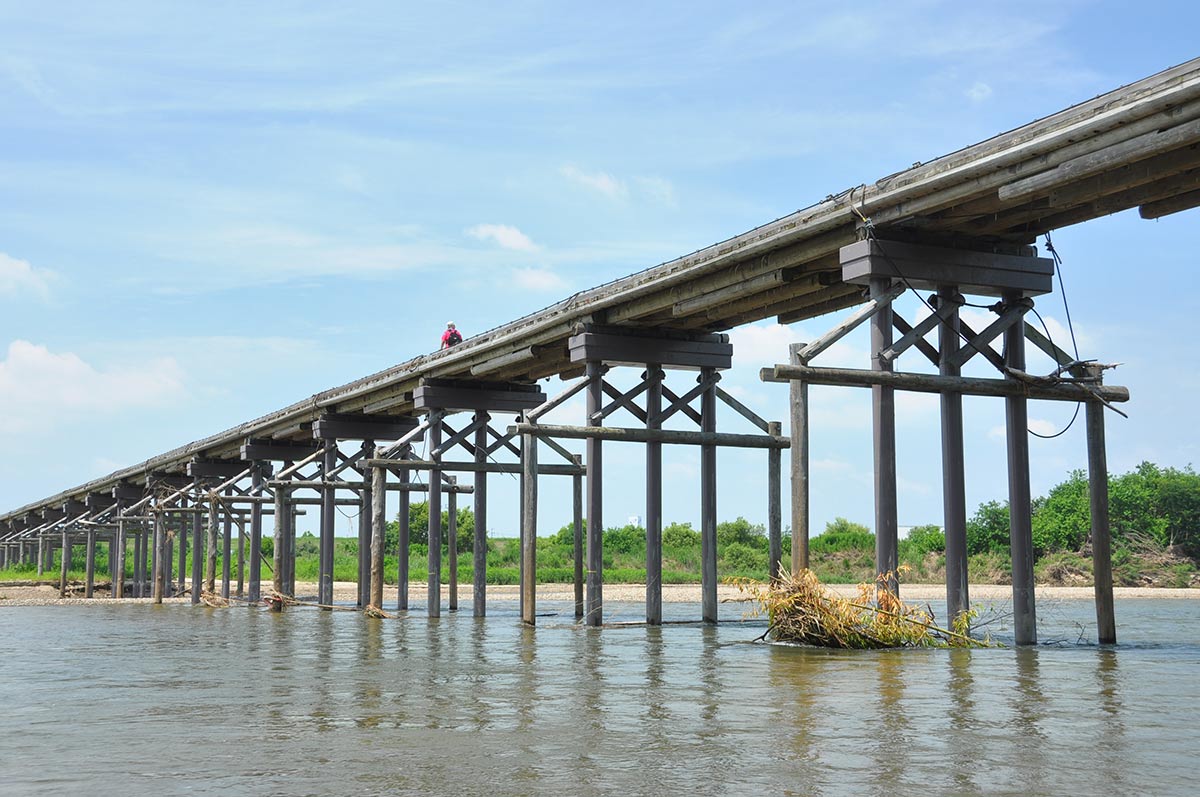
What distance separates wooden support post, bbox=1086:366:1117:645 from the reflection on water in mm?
811

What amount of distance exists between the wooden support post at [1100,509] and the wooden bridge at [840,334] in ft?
0.11

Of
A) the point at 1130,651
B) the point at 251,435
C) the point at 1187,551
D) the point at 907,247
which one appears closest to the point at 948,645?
the point at 1130,651

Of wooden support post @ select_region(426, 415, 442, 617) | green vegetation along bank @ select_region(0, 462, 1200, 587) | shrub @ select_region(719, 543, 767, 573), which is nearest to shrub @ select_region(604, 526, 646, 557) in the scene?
green vegetation along bank @ select_region(0, 462, 1200, 587)

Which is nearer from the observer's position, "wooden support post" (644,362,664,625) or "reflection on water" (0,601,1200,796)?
"reflection on water" (0,601,1200,796)

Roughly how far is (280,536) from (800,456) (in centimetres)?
2237

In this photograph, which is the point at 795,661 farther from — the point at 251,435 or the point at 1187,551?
the point at 1187,551

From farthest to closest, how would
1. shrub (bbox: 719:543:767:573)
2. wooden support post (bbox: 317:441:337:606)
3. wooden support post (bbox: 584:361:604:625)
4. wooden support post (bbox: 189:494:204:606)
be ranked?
shrub (bbox: 719:543:767:573)
wooden support post (bbox: 189:494:204:606)
wooden support post (bbox: 317:441:337:606)
wooden support post (bbox: 584:361:604:625)

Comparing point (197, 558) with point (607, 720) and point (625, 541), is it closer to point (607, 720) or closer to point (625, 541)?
point (625, 541)

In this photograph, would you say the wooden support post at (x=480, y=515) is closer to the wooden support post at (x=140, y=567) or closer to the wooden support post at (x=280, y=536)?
the wooden support post at (x=280, y=536)

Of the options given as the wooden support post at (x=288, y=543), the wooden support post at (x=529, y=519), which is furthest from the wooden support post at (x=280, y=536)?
the wooden support post at (x=529, y=519)

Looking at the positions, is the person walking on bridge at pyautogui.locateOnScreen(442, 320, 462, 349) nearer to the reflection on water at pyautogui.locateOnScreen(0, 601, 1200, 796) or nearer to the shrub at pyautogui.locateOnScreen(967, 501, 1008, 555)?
the reflection on water at pyautogui.locateOnScreen(0, 601, 1200, 796)

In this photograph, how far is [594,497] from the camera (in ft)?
82.4

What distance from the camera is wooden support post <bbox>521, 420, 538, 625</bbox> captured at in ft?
83.0

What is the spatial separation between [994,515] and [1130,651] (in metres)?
45.7
